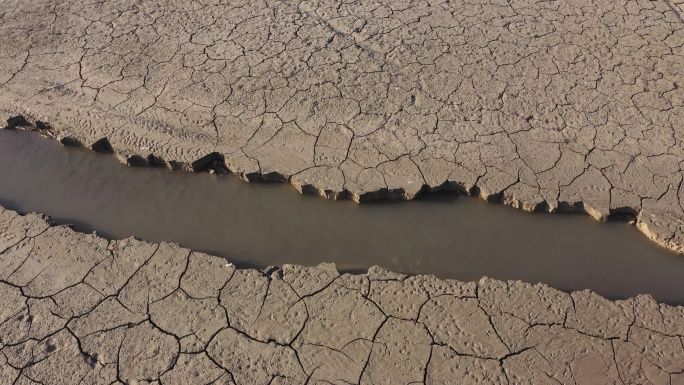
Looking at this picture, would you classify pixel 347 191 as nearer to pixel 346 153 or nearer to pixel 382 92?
pixel 346 153

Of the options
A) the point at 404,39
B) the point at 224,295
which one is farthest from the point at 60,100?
the point at 404,39

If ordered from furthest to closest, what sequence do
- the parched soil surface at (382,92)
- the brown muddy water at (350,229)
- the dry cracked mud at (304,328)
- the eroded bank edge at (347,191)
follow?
1. the parched soil surface at (382,92)
2. the eroded bank edge at (347,191)
3. the brown muddy water at (350,229)
4. the dry cracked mud at (304,328)

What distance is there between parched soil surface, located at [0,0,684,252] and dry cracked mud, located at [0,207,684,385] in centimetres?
79

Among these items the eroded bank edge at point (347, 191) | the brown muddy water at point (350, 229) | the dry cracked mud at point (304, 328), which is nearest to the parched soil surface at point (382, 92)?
the eroded bank edge at point (347, 191)

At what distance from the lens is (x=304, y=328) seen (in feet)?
8.77

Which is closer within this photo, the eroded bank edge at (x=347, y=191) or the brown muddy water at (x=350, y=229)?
the brown muddy water at (x=350, y=229)

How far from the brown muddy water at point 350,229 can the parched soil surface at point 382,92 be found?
139mm

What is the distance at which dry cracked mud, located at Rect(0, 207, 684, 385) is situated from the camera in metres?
2.51

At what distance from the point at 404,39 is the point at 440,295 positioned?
2.73 metres

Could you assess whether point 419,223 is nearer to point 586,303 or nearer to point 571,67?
point 586,303

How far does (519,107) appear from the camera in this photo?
391 cm

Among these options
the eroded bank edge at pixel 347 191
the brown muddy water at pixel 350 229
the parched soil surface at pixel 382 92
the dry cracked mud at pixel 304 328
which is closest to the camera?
the dry cracked mud at pixel 304 328

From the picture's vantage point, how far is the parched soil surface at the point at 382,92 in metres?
3.46

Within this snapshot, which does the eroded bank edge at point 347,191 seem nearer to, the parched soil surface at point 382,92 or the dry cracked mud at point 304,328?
the parched soil surface at point 382,92
